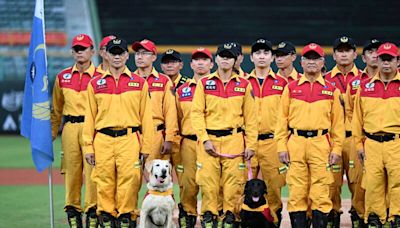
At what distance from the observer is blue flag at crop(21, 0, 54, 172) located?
11398 mm

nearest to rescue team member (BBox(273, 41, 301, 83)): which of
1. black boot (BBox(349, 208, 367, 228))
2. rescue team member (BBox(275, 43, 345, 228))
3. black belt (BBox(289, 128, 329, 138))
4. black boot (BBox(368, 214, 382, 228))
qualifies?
rescue team member (BBox(275, 43, 345, 228))

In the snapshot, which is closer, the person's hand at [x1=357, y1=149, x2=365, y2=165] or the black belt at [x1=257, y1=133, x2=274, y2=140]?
the person's hand at [x1=357, y1=149, x2=365, y2=165]

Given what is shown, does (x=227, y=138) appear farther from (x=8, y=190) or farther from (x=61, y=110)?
(x=8, y=190)

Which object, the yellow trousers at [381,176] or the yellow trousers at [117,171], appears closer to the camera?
the yellow trousers at [381,176]

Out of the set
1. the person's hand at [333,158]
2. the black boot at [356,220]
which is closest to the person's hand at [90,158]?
the person's hand at [333,158]

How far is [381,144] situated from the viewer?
10477 mm

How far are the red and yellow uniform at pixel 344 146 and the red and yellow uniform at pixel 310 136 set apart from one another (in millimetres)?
622

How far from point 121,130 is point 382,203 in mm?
3104

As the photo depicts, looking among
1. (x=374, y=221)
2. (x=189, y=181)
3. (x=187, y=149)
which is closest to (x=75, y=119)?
(x=187, y=149)

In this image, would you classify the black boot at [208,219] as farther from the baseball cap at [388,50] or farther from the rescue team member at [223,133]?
the baseball cap at [388,50]

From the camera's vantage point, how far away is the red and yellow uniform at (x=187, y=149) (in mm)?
11773

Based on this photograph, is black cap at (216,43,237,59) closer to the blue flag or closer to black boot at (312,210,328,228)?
black boot at (312,210,328,228)

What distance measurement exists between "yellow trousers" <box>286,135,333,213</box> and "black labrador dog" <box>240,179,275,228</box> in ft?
1.06

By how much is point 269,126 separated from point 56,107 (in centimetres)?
276
